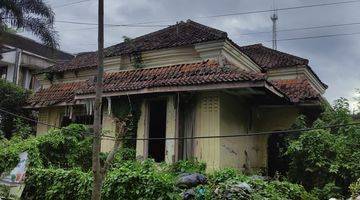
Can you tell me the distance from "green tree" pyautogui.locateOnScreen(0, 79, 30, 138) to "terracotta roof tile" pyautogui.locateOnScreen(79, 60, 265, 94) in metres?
5.93

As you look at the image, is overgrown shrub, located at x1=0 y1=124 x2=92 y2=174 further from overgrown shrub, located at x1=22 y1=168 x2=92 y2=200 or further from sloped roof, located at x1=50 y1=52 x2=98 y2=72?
sloped roof, located at x1=50 y1=52 x2=98 y2=72

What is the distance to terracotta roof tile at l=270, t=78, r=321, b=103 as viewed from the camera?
14.9 m

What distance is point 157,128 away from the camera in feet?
48.0

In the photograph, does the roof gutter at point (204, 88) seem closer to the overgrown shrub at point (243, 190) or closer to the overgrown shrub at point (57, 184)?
the overgrown shrub at point (243, 190)

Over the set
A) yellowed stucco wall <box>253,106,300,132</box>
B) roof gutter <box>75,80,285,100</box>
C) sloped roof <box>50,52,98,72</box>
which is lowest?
yellowed stucco wall <box>253,106,300,132</box>

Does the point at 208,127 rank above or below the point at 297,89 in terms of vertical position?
below

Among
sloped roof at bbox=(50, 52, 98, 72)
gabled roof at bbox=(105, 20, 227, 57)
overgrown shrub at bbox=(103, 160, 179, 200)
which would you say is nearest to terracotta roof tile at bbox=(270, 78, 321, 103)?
gabled roof at bbox=(105, 20, 227, 57)

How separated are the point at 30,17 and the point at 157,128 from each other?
8.04 meters

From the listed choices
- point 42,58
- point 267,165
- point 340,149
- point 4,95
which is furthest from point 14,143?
point 42,58

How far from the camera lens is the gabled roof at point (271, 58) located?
17.3m

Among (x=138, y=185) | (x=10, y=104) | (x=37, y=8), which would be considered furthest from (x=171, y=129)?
(x=10, y=104)

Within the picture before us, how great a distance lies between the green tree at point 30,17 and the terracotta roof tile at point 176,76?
417 cm

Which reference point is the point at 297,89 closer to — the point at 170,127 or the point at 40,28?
the point at 170,127

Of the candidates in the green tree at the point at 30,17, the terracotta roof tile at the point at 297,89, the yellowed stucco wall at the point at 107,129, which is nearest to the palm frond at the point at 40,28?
the green tree at the point at 30,17
